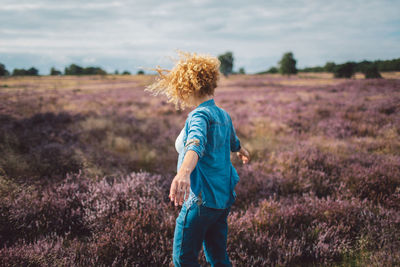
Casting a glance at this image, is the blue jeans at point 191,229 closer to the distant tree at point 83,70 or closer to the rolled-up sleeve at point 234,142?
Result: the rolled-up sleeve at point 234,142

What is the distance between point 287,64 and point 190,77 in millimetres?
67555

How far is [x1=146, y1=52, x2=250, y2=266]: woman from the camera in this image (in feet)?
5.01

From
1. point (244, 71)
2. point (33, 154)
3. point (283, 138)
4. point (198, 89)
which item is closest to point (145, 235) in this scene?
point (198, 89)

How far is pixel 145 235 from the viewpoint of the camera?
2348 millimetres

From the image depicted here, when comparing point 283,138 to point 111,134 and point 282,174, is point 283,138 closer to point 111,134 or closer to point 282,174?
point 282,174

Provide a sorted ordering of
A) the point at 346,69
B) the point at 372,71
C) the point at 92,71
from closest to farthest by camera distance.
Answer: the point at 372,71 → the point at 346,69 → the point at 92,71

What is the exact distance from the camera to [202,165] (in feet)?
5.24

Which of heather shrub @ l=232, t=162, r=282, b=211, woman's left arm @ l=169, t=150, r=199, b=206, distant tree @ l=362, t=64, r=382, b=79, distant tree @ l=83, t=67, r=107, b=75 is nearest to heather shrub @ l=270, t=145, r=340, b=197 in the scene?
heather shrub @ l=232, t=162, r=282, b=211

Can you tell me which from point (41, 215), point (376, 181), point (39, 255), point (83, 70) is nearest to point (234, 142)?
point (39, 255)

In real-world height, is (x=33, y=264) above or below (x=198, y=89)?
below

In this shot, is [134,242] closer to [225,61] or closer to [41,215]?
[41,215]

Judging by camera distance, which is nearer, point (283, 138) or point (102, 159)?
point (102, 159)

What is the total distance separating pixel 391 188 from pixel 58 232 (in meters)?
5.00

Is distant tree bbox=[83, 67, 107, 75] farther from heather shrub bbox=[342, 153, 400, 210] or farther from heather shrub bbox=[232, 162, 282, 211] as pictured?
heather shrub bbox=[342, 153, 400, 210]
